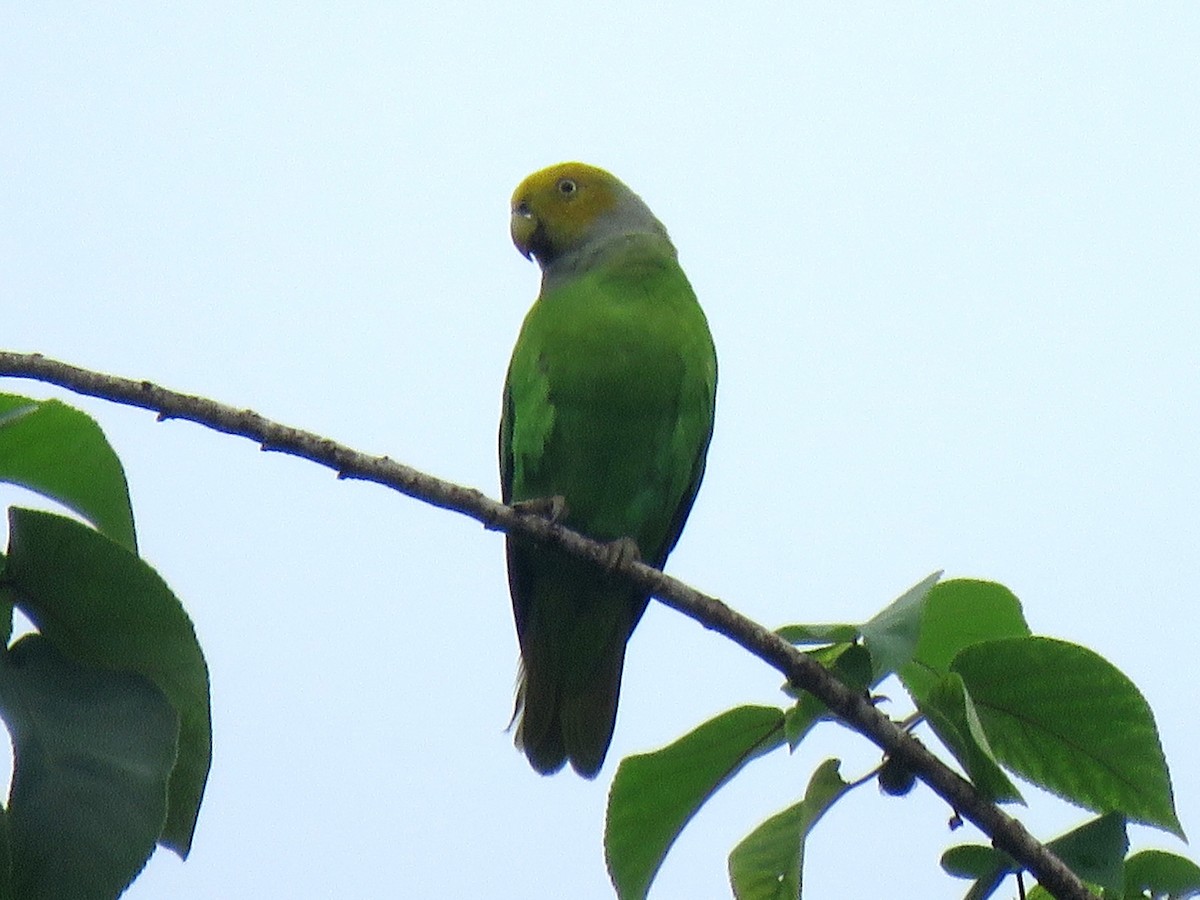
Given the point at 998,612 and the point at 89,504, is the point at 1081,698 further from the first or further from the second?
the point at 89,504

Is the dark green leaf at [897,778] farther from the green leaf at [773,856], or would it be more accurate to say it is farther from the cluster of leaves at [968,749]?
the green leaf at [773,856]

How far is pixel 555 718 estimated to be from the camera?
3844mm

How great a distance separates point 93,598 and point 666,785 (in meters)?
0.85

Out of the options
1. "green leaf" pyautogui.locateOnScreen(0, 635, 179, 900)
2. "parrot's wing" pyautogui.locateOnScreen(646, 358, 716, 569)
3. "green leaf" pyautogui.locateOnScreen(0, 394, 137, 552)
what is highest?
"parrot's wing" pyautogui.locateOnScreen(646, 358, 716, 569)

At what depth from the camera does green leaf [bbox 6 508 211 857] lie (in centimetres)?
147

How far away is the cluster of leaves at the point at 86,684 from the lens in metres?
1.34

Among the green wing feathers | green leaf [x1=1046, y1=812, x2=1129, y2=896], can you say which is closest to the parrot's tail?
the green wing feathers

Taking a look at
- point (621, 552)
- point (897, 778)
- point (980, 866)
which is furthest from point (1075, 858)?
point (621, 552)

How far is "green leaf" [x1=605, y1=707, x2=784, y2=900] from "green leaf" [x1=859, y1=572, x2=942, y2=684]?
234 millimetres

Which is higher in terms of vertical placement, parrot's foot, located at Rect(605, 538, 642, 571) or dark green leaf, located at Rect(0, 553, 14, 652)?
parrot's foot, located at Rect(605, 538, 642, 571)

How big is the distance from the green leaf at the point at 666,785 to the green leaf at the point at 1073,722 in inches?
11.6

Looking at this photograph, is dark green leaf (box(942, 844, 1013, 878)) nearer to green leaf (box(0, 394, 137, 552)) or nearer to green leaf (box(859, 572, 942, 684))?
green leaf (box(859, 572, 942, 684))

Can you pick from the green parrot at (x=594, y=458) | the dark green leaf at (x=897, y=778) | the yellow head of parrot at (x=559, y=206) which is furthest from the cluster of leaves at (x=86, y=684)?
the yellow head of parrot at (x=559, y=206)

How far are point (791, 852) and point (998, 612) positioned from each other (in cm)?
44
